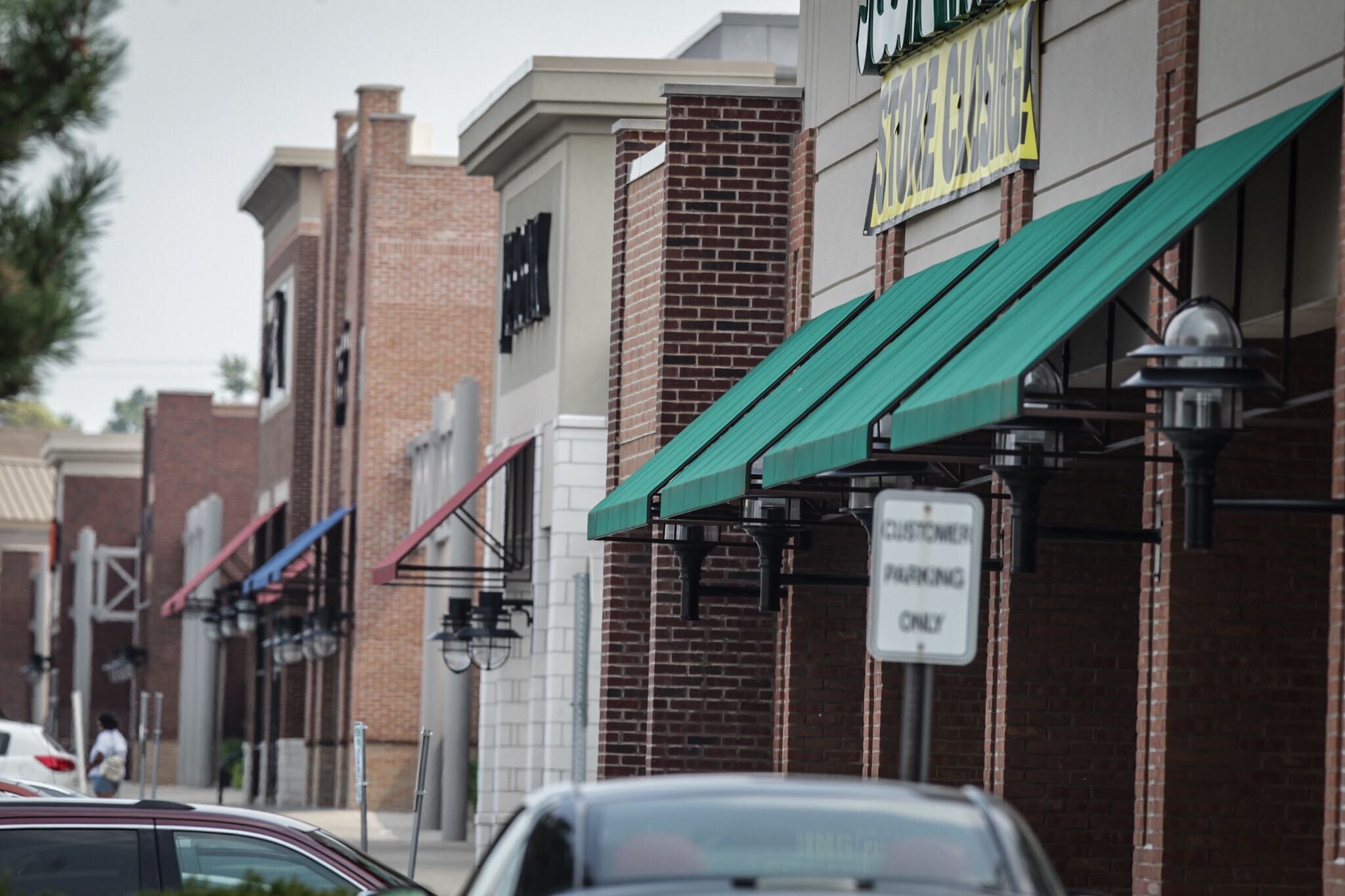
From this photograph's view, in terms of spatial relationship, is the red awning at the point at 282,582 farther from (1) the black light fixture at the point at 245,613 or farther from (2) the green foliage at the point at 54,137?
(2) the green foliage at the point at 54,137

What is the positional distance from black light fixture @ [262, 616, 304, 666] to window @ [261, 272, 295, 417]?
21.1 ft

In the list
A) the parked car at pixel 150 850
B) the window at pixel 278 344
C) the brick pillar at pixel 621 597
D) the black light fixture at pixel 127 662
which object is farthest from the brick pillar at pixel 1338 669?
the black light fixture at pixel 127 662

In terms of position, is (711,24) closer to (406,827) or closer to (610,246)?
(610,246)

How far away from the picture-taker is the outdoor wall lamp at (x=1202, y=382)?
10297 millimetres

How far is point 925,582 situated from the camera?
877 cm

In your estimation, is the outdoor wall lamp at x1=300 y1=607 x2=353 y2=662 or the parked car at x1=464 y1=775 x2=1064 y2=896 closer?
the parked car at x1=464 y1=775 x2=1064 y2=896

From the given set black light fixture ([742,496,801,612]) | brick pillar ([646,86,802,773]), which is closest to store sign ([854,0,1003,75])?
brick pillar ([646,86,802,773])

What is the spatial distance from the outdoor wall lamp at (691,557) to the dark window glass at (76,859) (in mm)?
9280

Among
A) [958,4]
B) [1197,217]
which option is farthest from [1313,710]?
[958,4]

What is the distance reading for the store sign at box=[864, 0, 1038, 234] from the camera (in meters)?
15.8

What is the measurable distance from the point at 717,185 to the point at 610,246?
562 centimetres

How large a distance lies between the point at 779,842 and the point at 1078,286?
6.56 m

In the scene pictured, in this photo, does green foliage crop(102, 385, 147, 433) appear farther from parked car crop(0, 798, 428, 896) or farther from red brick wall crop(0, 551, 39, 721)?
parked car crop(0, 798, 428, 896)

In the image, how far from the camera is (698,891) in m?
6.30
